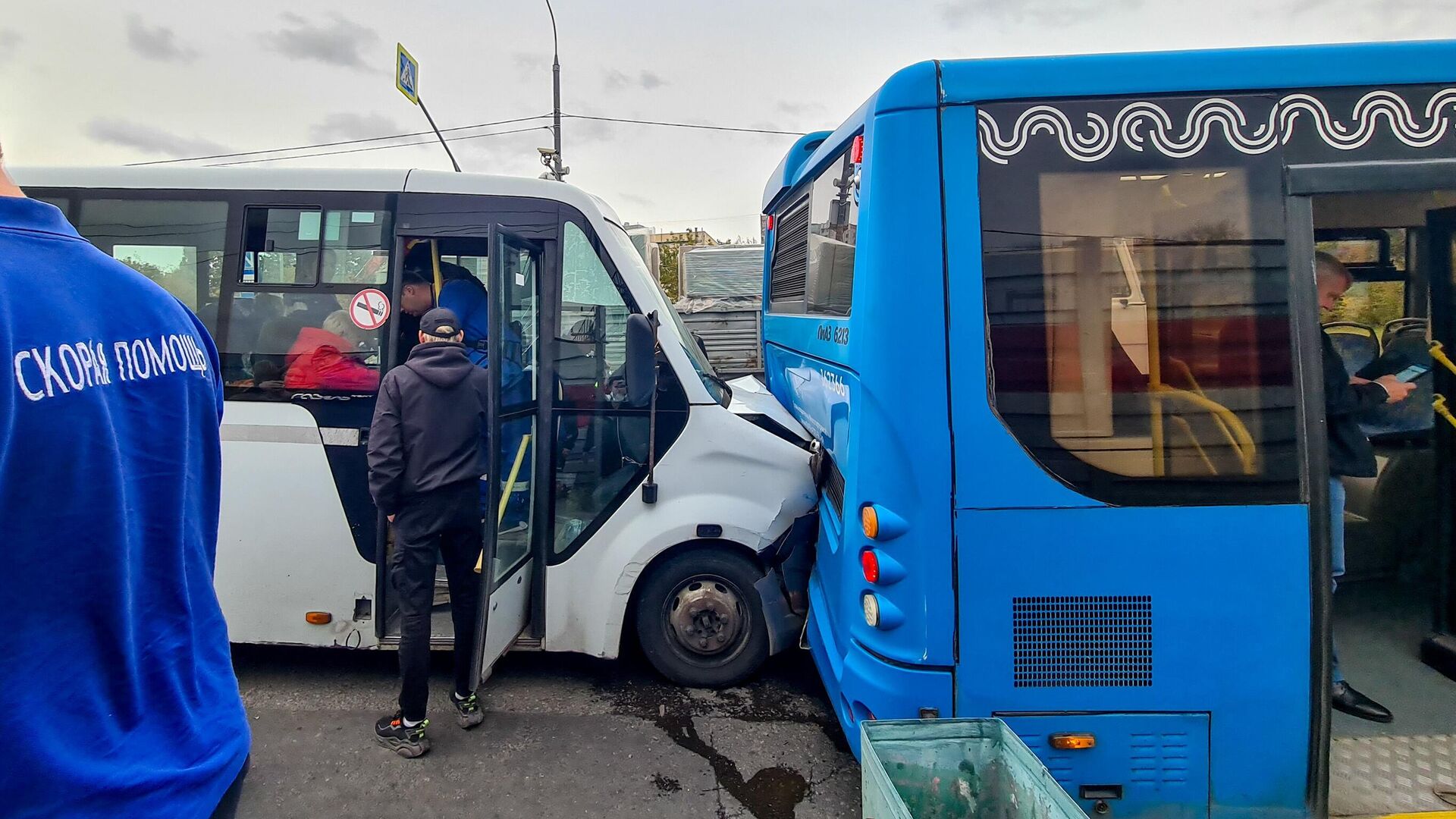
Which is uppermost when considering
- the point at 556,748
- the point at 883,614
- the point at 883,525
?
the point at 883,525

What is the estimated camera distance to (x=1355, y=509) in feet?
15.6

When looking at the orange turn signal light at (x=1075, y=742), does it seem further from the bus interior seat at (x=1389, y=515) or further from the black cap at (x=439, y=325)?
the black cap at (x=439, y=325)

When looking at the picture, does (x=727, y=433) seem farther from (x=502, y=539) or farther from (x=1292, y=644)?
(x=1292, y=644)

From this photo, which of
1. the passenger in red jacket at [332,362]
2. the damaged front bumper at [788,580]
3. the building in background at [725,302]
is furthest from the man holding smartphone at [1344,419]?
the building in background at [725,302]

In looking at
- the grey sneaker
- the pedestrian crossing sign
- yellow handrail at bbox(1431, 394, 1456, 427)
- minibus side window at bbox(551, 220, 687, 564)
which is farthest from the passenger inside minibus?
the pedestrian crossing sign

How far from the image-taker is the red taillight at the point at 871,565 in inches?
110

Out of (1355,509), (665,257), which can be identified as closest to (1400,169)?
(1355,509)

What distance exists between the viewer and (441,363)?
3697 millimetres

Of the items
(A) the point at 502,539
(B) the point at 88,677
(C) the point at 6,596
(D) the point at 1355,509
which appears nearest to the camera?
(C) the point at 6,596

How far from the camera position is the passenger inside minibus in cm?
373

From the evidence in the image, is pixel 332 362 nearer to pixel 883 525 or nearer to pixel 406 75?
pixel 883 525

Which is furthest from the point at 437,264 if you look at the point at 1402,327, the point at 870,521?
the point at 1402,327

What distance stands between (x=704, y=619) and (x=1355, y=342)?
393cm

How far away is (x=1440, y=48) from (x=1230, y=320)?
109cm
